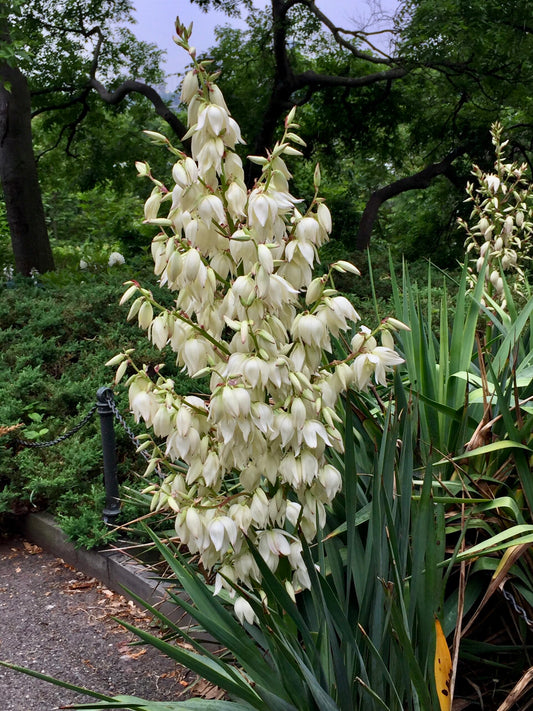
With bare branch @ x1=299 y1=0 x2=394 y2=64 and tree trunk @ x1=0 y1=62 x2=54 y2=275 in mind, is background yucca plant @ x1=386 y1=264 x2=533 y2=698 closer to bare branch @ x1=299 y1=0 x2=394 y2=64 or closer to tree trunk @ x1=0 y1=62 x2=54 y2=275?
tree trunk @ x1=0 y1=62 x2=54 y2=275

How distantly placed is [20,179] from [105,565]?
265 inches

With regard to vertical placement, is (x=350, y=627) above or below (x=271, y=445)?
below

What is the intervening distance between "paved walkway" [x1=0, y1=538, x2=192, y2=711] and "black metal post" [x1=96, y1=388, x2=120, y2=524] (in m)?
0.38

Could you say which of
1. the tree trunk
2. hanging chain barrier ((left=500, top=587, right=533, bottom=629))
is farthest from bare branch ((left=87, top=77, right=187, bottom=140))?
hanging chain barrier ((left=500, top=587, right=533, bottom=629))

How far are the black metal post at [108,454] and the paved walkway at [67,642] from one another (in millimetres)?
384

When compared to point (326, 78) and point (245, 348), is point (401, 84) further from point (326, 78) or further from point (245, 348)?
point (245, 348)

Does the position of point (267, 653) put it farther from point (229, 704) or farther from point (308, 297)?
point (308, 297)

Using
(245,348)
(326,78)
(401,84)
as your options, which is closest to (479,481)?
(245,348)

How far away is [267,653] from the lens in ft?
7.30

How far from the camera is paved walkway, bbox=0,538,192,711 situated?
2.80 metres

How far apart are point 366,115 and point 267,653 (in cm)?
1161

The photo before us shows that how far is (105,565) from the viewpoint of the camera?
3654 millimetres

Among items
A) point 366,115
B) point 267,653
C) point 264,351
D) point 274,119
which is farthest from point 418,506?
point 366,115

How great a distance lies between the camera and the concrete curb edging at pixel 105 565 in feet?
10.5
